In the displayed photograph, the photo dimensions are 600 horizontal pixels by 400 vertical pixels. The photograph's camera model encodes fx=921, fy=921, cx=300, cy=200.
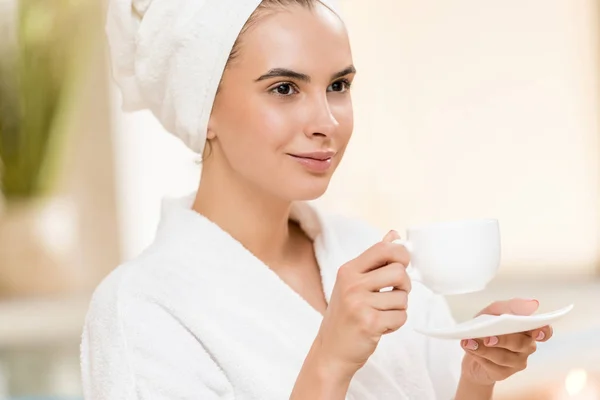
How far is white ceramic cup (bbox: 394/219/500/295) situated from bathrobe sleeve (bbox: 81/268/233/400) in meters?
0.40

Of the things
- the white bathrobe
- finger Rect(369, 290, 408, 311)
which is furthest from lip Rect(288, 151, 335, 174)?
finger Rect(369, 290, 408, 311)

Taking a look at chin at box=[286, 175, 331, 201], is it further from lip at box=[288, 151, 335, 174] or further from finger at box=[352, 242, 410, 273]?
finger at box=[352, 242, 410, 273]

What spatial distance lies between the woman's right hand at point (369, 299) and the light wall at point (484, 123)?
2.00m

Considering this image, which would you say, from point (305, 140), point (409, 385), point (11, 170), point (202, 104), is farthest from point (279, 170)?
point (11, 170)

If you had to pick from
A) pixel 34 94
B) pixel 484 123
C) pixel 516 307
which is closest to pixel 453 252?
pixel 516 307

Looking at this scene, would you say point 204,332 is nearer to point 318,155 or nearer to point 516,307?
point 318,155

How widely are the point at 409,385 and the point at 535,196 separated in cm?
164

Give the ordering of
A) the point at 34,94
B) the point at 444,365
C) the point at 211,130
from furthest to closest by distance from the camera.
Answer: the point at 34,94 < the point at 444,365 < the point at 211,130

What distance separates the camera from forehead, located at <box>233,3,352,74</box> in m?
1.48

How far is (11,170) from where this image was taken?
3.26 metres

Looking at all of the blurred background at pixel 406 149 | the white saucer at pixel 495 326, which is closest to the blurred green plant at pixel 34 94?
the blurred background at pixel 406 149

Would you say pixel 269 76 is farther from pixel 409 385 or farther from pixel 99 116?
pixel 99 116

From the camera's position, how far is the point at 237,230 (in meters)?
1.64

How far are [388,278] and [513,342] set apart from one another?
305 mm
